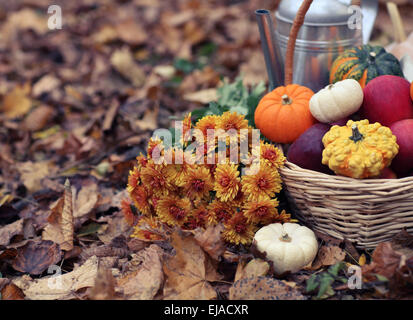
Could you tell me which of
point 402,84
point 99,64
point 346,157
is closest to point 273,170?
point 346,157

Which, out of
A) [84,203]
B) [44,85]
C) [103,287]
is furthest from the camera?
[44,85]

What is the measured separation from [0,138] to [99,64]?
0.97 meters

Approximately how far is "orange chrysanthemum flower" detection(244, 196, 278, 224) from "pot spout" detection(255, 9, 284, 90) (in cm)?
70

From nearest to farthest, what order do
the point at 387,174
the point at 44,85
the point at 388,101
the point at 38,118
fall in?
the point at 387,174 → the point at 388,101 → the point at 38,118 → the point at 44,85

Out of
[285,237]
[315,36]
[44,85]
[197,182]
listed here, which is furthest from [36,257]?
[44,85]

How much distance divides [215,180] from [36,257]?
64cm

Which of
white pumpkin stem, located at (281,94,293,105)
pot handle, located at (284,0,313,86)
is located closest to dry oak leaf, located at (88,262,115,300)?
white pumpkin stem, located at (281,94,293,105)

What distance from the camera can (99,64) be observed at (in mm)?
3076

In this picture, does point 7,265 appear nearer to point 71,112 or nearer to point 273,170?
point 273,170

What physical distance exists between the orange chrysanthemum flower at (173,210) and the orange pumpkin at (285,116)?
0.39 m

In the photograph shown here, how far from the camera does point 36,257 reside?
141 cm

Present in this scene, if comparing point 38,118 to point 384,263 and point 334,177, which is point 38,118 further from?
point 384,263

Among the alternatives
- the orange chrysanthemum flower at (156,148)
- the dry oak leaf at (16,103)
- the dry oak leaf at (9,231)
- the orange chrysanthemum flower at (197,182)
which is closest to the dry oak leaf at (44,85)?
the dry oak leaf at (16,103)
